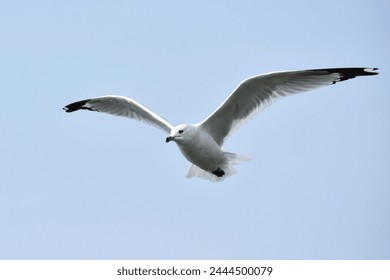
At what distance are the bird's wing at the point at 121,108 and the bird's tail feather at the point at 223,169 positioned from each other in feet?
2.02

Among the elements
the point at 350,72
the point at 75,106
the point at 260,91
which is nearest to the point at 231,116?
the point at 260,91

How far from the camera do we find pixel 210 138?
8719mm

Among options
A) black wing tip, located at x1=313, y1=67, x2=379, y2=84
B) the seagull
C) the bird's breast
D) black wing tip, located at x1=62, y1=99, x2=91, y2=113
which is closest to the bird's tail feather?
the seagull

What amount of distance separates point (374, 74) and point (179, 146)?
2.25 m

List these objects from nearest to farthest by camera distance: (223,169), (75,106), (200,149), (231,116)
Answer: (200,149) → (231,116) → (223,169) → (75,106)

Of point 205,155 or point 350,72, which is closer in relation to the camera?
point 350,72

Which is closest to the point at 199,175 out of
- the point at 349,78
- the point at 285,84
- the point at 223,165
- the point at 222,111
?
the point at 223,165

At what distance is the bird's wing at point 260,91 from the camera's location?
820 centimetres

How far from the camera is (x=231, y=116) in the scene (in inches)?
345

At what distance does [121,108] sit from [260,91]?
201 cm

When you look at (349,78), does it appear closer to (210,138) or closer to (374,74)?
(374,74)

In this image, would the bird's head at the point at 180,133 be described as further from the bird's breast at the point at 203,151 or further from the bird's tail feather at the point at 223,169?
the bird's tail feather at the point at 223,169

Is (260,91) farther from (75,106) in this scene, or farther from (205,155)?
(75,106)
